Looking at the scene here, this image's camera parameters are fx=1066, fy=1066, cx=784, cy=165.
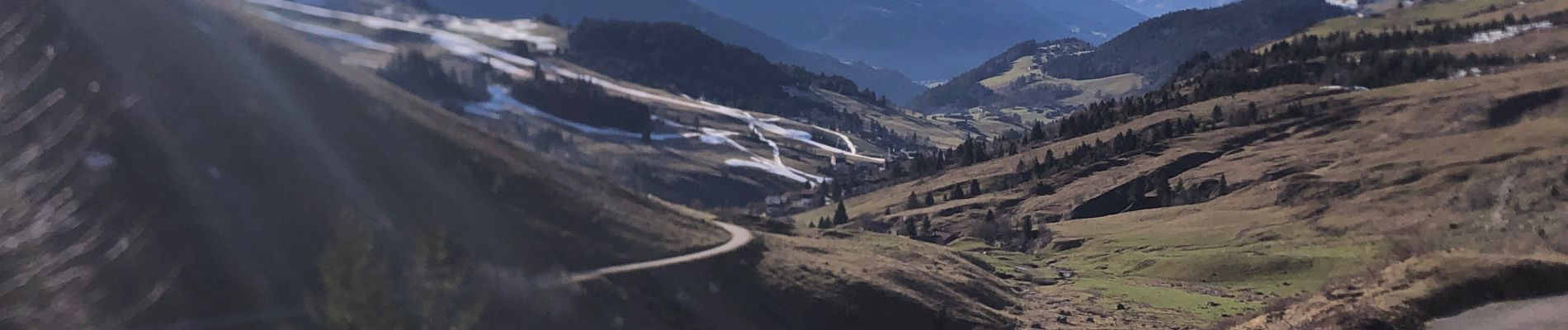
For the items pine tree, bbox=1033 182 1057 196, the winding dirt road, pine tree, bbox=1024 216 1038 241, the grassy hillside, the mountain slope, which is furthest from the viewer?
pine tree, bbox=1033 182 1057 196

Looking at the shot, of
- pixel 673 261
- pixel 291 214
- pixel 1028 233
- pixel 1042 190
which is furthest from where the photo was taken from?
pixel 1042 190

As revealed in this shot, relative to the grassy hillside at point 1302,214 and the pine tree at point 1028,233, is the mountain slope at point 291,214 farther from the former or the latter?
the pine tree at point 1028,233

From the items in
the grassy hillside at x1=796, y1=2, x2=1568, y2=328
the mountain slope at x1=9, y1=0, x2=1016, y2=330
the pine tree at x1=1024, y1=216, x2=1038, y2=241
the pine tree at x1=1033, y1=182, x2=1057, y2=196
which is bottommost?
the pine tree at x1=1033, y1=182, x2=1057, y2=196

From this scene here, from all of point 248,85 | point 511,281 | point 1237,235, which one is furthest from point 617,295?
point 1237,235

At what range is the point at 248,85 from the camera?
5788 cm

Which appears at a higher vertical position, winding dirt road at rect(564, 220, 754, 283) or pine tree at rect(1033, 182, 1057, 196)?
winding dirt road at rect(564, 220, 754, 283)

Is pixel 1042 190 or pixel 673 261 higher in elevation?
pixel 673 261

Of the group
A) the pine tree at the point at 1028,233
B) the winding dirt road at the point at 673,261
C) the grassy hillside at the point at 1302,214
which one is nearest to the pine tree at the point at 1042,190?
the grassy hillside at the point at 1302,214

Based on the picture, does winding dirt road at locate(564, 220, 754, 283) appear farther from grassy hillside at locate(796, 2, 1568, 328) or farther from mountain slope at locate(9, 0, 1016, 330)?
grassy hillside at locate(796, 2, 1568, 328)

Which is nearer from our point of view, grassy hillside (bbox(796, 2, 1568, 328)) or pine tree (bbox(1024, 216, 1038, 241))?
grassy hillside (bbox(796, 2, 1568, 328))

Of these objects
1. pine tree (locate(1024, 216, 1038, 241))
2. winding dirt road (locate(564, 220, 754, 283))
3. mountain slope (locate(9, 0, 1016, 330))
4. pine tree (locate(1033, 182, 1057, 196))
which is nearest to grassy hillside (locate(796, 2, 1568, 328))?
pine tree (locate(1033, 182, 1057, 196))

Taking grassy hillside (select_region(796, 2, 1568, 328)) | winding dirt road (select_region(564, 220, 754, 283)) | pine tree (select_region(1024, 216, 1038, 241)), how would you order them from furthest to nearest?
pine tree (select_region(1024, 216, 1038, 241)) < winding dirt road (select_region(564, 220, 754, 283)) < grassy hillside (select_region(796, 2, 1568, 328))

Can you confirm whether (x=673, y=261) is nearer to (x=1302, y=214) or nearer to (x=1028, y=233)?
(x=1302, y=214)

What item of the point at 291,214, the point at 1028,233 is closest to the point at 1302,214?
the point at 1028,233
